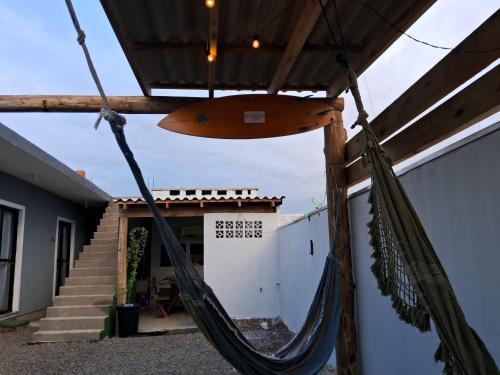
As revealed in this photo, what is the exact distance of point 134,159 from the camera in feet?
6.95

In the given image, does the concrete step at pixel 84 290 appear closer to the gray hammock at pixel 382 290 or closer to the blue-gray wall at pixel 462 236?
the gray hammock at pixel 382 290

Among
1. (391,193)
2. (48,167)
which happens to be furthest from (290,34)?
(48,167)

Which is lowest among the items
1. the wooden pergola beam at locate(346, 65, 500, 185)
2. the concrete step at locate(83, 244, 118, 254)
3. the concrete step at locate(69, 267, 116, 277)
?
the concrete step at locate(69, 267, 116, 277)

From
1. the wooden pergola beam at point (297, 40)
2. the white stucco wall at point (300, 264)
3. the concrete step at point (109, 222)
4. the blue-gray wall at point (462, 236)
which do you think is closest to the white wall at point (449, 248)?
the blue-gray wall at point (462, 236)

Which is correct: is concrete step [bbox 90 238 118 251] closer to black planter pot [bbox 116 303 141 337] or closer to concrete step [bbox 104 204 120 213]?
concrete step [bbox 104 204 120 213]

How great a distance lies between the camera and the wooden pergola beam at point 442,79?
1.49m

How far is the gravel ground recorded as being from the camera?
3.97 metres

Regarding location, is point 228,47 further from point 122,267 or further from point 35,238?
point 35,238

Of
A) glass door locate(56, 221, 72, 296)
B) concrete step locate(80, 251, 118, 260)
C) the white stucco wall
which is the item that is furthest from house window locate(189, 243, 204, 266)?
the white stucco wall

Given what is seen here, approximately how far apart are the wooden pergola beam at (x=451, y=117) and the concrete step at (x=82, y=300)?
5011 millimetres

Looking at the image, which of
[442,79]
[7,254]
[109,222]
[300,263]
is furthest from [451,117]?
[109,222]

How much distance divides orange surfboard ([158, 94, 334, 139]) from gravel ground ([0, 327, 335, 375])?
7.30 ft

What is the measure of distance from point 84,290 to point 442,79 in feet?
19.2

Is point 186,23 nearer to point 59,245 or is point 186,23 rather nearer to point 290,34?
point 290,34
